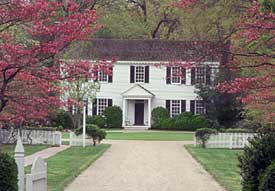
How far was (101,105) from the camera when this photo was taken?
199ft

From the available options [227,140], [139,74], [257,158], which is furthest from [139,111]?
[257,158]

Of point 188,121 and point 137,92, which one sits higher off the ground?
point 137,92

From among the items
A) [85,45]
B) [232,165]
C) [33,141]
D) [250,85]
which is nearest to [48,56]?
[250,85]

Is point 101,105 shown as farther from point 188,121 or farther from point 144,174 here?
point 144,174

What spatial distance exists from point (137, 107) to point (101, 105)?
11.2ft

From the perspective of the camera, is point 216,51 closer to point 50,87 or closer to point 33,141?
point 50,87

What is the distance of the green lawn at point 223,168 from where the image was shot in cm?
1847

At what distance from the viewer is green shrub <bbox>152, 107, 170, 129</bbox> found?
58844mm

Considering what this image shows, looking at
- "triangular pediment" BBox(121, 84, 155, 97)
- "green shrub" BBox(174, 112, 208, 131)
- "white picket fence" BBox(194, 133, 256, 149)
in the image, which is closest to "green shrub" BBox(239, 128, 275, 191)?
"white picket fence" BBox(194, 133, 256, 149)

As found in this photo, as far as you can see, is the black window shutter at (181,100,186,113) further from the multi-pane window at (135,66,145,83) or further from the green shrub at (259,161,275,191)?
the green shrub at (259,161,275,191)

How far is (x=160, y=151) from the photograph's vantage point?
3256cm

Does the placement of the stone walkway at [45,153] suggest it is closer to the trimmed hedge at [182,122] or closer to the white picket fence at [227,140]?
the white picket fence at [227,140]

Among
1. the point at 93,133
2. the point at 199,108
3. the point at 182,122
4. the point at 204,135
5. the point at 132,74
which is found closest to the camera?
the point at 93,133

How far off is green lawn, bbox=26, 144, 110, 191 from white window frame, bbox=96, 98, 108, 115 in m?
24.3
